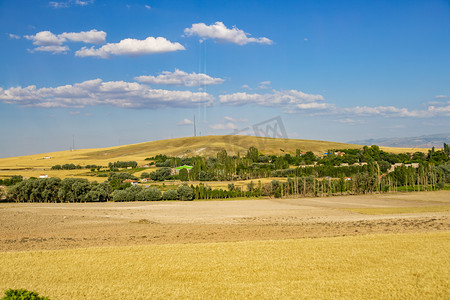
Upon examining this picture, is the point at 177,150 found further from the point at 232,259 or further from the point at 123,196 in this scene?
the point at 232,259

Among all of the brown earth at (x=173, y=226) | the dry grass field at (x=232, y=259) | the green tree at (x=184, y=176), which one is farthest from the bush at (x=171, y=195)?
the dry grass field at (x=232, y=259)

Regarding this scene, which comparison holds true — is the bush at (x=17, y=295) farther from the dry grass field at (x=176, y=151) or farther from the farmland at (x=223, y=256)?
the dry grass field at (x=176, y=151)

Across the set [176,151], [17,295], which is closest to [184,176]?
[176,151]

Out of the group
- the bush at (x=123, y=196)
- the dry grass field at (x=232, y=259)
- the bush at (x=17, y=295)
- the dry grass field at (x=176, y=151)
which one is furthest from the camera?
the dry grass field at (x=176, y=151)

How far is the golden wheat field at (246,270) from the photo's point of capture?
18.2 m

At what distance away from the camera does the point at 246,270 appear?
21.9 meters

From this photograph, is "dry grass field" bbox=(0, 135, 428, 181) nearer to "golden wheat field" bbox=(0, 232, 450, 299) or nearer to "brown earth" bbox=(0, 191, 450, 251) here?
"brown earth" bbox=(0, 191, 450, 251)

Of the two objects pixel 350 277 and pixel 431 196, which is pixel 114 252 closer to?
pixel 350 277

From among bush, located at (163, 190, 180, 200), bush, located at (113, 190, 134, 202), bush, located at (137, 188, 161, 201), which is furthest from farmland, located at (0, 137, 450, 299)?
bush, located at (163, 190, 180, 200)

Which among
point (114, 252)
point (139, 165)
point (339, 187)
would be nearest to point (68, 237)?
point (114, 252)

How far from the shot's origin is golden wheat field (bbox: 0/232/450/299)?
18172 mm

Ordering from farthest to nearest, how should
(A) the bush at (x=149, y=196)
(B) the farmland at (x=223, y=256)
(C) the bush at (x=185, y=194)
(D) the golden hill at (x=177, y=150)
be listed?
(D) the golden hill at (x=177, y=150) < (C) the bush at (x=185, y=194) < (A) the bush at (x=149, y=196) < (B) the farmland at (x=223, y=256)

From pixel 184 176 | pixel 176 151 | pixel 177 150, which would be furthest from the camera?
pixel 177 150

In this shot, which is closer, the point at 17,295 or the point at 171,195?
the point at 17,295
